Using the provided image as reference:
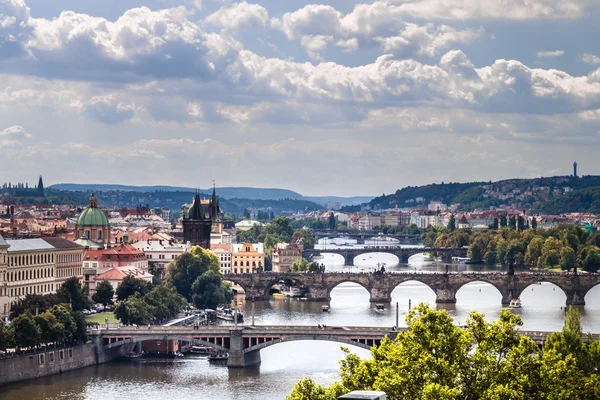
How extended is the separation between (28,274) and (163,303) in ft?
27.9

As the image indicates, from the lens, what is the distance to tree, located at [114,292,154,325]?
8294cm

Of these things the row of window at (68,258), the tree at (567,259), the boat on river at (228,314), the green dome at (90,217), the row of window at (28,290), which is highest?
the green dome at (90,217)

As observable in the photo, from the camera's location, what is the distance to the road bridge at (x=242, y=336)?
242 ft

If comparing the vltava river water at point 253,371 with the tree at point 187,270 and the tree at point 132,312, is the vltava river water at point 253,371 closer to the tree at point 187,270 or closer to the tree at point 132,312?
the tree at point 187,270

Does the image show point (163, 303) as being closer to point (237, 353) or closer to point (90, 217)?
point (237, 353)

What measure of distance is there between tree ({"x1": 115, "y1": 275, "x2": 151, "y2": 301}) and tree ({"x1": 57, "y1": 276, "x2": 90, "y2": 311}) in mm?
5685

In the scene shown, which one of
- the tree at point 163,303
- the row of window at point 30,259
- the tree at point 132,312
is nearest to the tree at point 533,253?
the tree at point 163,303

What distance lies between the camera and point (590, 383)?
146 ft

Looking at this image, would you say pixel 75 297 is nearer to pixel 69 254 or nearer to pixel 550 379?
pixel 69 254

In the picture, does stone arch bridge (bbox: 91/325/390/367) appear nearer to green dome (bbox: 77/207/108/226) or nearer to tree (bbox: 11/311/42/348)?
tree (bbox: 11/311/42/348)

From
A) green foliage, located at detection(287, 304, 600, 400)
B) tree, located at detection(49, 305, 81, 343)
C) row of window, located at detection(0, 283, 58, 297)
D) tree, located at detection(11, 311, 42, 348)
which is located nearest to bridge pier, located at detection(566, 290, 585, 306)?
row of window, located at detection(0, 283, 58, 297)

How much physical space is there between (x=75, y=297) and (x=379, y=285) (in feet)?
115

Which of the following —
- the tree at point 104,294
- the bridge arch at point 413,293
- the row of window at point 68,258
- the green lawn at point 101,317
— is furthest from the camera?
the bridge arch at point 413,293

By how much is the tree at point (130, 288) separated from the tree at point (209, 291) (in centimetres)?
870
